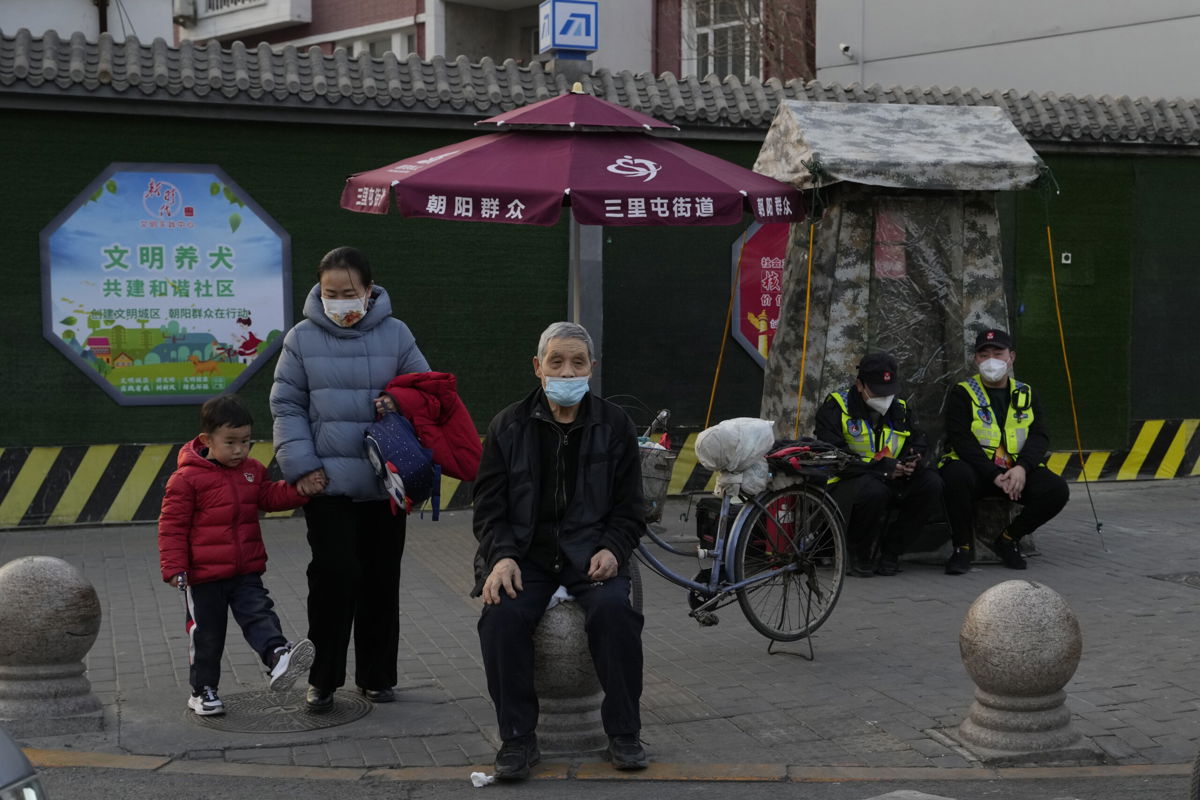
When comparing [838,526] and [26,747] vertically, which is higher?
[838,526]

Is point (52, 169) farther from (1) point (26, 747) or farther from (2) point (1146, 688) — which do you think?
(2) point (1146, 688)

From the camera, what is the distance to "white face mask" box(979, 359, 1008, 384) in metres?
9.19

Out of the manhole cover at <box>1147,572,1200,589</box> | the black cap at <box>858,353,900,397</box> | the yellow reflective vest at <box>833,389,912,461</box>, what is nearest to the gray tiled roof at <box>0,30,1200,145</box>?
the black cap at <box>858,353,900,397</box>

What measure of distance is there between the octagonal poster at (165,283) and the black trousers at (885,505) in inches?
177

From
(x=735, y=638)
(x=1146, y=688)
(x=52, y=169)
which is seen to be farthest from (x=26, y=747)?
(x=52, y=169)

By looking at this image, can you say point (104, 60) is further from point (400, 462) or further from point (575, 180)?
point (400, 462)

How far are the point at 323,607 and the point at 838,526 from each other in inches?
107

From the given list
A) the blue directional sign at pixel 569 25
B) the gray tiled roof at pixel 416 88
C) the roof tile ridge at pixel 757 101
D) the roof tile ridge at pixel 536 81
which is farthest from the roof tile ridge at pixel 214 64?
the roof tile ridge at pixel 757 101

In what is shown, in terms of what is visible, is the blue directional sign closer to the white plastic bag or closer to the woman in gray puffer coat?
the white plastic bag

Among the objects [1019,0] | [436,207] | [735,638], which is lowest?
[735,638]

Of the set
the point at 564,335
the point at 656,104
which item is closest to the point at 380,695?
the point at 564,335

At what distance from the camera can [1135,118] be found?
1263 centimetres

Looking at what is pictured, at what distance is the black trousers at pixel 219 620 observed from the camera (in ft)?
19.6

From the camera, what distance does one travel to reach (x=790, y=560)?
7.14 meters
